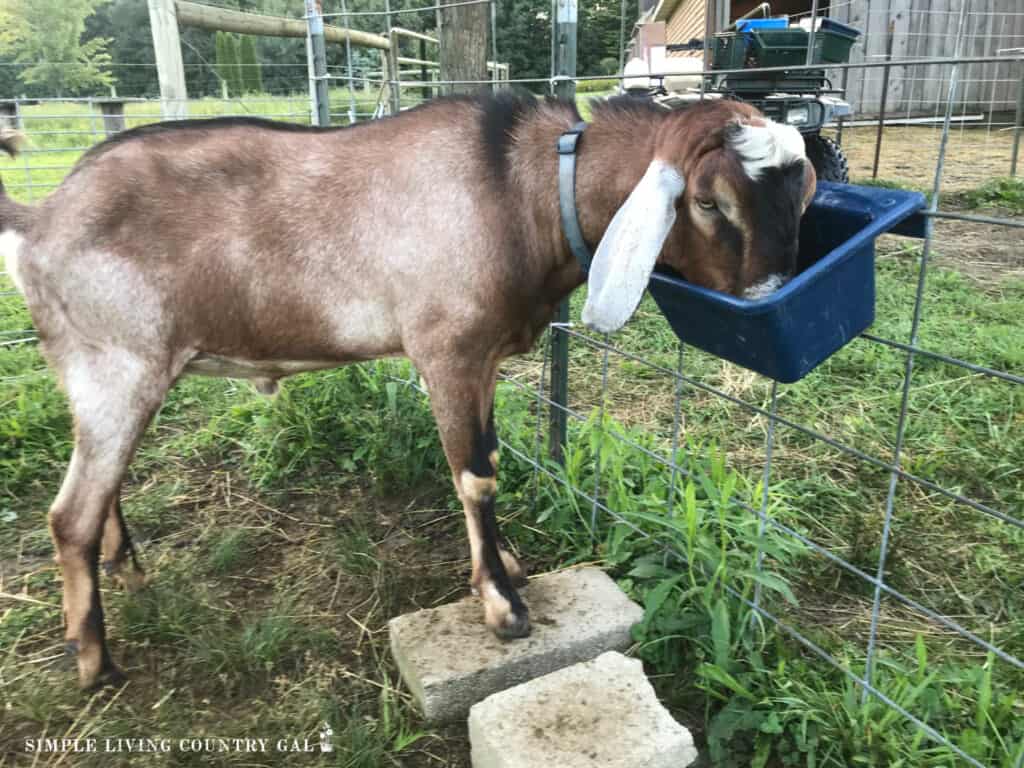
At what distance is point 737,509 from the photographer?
2.78 meters

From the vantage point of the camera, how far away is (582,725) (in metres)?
1.99

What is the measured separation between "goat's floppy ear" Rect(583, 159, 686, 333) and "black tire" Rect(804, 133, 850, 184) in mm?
1614

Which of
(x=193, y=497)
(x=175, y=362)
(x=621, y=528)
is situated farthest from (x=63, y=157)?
(x=621, y=528)

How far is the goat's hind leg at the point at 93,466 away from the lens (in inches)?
91.4

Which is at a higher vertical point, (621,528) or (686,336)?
(686,336)

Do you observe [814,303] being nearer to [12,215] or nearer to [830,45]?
[12,215]

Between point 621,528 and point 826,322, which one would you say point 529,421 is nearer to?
point 621,528

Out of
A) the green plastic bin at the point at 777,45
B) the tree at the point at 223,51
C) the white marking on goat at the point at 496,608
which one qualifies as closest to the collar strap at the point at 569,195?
the white marking on goat at the point at 496,608

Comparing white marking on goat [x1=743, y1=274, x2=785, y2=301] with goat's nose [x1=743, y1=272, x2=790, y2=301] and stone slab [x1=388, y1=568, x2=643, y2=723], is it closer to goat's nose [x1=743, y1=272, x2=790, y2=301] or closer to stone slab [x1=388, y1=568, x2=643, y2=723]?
goat's nose [x1=743, y1=272, x2=790, y2=301]

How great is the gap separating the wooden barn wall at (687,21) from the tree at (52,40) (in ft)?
55.6

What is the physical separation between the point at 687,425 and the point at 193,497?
2320mm

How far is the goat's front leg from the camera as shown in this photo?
2.43 metres

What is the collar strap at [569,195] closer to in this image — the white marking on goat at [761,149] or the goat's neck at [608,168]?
the goat's neck at [608,168]

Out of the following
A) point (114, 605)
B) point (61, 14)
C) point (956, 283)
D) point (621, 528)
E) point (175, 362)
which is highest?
point (61, 14)
